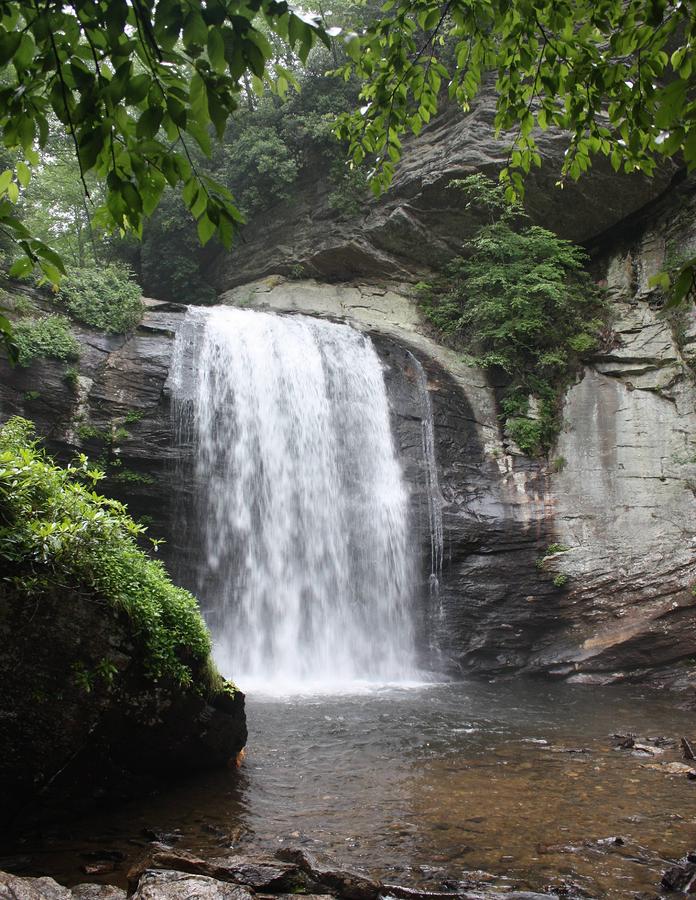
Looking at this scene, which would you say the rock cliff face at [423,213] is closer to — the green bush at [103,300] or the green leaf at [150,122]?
the green bush at [103,300]

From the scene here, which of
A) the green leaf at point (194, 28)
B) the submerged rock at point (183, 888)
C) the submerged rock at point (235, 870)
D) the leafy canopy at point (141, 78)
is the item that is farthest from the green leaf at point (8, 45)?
the submerged rock at point (235, 870)

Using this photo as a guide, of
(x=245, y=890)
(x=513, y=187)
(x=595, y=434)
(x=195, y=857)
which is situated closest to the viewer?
(x=245, y=890)

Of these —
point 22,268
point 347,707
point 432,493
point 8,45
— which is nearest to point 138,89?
point 8,45

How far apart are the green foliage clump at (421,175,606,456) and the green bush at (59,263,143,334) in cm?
732

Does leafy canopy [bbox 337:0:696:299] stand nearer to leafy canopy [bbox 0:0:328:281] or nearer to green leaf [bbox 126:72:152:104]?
leafy canopy [bbox 0:0:328:281]

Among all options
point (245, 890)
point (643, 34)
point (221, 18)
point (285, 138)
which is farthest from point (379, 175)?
point (285, 138)

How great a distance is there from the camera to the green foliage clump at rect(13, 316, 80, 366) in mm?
10906

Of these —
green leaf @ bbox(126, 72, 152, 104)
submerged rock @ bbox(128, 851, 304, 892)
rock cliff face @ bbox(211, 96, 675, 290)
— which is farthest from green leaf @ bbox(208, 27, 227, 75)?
rock cliff face @ bbox(211, 96, 675, 290)

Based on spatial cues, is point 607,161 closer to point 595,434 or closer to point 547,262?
point 547,262

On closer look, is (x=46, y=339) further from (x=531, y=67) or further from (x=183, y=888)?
(x=183, y=888)

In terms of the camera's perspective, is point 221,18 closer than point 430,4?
Yes

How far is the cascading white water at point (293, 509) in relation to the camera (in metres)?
11.2

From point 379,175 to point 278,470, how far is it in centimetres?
847

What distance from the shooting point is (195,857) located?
3.41 metres
